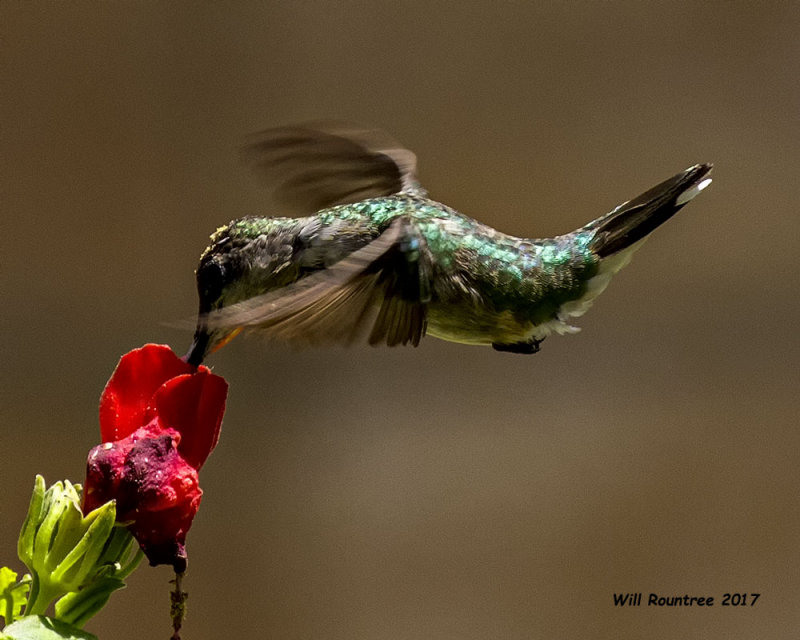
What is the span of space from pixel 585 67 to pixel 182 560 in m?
1.29

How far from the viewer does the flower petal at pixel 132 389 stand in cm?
45

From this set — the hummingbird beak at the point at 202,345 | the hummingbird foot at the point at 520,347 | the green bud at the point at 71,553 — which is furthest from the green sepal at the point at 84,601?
the hummingbird foot at the point at 520,347

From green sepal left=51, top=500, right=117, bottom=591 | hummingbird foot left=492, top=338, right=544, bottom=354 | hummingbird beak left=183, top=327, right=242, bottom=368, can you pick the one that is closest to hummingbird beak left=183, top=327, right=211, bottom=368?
hummingbird beak left=183, top=327, right=242, bottom=368

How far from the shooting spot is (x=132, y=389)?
1.48 feet

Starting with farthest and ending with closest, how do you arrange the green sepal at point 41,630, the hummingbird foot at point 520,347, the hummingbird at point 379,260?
the hummingbird foot at point 520,347, the hummingbird at point 379,260, the green sepal at point 41,630

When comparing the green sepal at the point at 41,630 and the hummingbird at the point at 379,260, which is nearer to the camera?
the green sepal at the point at 41,630

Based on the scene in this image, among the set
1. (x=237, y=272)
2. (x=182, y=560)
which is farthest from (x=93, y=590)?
(x=237, y=272)

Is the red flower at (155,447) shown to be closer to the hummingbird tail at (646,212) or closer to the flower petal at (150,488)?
the flower petal at (150,488)

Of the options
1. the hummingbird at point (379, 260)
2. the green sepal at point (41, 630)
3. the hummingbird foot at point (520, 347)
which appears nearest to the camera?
the green sepal at point (41, 630)

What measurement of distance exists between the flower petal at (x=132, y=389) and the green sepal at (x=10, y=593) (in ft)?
0.25

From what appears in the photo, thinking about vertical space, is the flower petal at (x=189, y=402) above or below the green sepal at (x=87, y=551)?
above

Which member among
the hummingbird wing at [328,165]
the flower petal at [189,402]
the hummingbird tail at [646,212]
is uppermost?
the hummingbird wing at [328,165]

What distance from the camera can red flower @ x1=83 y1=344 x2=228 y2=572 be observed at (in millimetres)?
414

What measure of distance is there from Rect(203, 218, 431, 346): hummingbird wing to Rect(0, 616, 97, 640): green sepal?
0.15m
